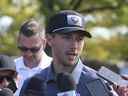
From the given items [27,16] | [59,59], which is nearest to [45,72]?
[59,59]

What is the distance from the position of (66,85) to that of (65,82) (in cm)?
3

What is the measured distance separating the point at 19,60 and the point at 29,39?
0.39 meters

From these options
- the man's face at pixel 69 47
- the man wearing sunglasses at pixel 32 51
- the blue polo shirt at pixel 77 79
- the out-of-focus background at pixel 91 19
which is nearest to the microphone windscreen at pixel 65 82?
the blue polo shirt at pixel 77 79

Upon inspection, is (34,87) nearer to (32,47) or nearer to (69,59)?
(69,59)

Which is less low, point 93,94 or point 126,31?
point 93,94

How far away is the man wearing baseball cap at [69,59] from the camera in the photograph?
4914 millimetres

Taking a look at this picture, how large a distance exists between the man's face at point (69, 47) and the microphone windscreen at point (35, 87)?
0.85ft

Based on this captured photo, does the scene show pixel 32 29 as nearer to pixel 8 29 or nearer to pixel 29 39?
pixel 29 39

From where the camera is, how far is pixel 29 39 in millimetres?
8203

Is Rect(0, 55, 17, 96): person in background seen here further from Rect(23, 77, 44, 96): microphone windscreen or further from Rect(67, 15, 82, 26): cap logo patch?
Rect(67, 15, 82, 26): cap logo patch

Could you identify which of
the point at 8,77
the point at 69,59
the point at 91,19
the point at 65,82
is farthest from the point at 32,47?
the point at 91,19

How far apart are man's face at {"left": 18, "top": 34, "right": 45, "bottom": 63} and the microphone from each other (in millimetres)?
3412

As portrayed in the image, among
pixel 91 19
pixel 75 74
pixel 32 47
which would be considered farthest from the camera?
pixel 91 19

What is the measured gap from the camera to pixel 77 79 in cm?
501
